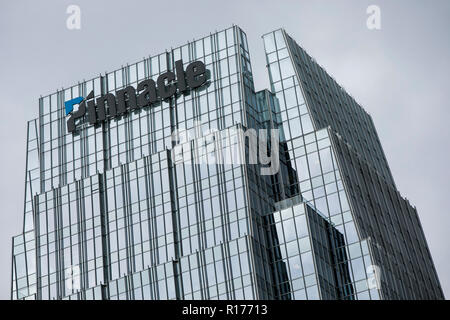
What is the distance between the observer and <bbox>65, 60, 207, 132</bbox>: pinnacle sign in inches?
5743

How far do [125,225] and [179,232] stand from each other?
31.9 ft

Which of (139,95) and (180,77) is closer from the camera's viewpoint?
(180,77)

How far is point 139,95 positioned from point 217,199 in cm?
2704

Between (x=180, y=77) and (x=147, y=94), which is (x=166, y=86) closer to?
(x=180, y=77)

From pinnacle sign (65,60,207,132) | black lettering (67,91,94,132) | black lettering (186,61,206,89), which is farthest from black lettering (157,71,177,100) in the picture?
black lettering (67,91,94,132)

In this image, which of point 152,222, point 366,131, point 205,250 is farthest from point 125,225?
point 366,131

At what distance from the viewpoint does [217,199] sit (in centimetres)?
13075

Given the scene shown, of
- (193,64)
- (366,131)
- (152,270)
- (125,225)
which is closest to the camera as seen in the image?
(152,270)

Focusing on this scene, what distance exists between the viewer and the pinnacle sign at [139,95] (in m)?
146

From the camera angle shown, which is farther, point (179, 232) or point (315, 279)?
point (179, 232)

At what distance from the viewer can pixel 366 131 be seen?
16788 cm

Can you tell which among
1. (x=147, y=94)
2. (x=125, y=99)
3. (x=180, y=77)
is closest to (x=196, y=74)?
(x=180, y=77)

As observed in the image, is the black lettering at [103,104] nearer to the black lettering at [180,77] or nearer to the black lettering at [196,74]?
the black lettering at [180,77]

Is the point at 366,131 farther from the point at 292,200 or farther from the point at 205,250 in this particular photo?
the point at 205,250
